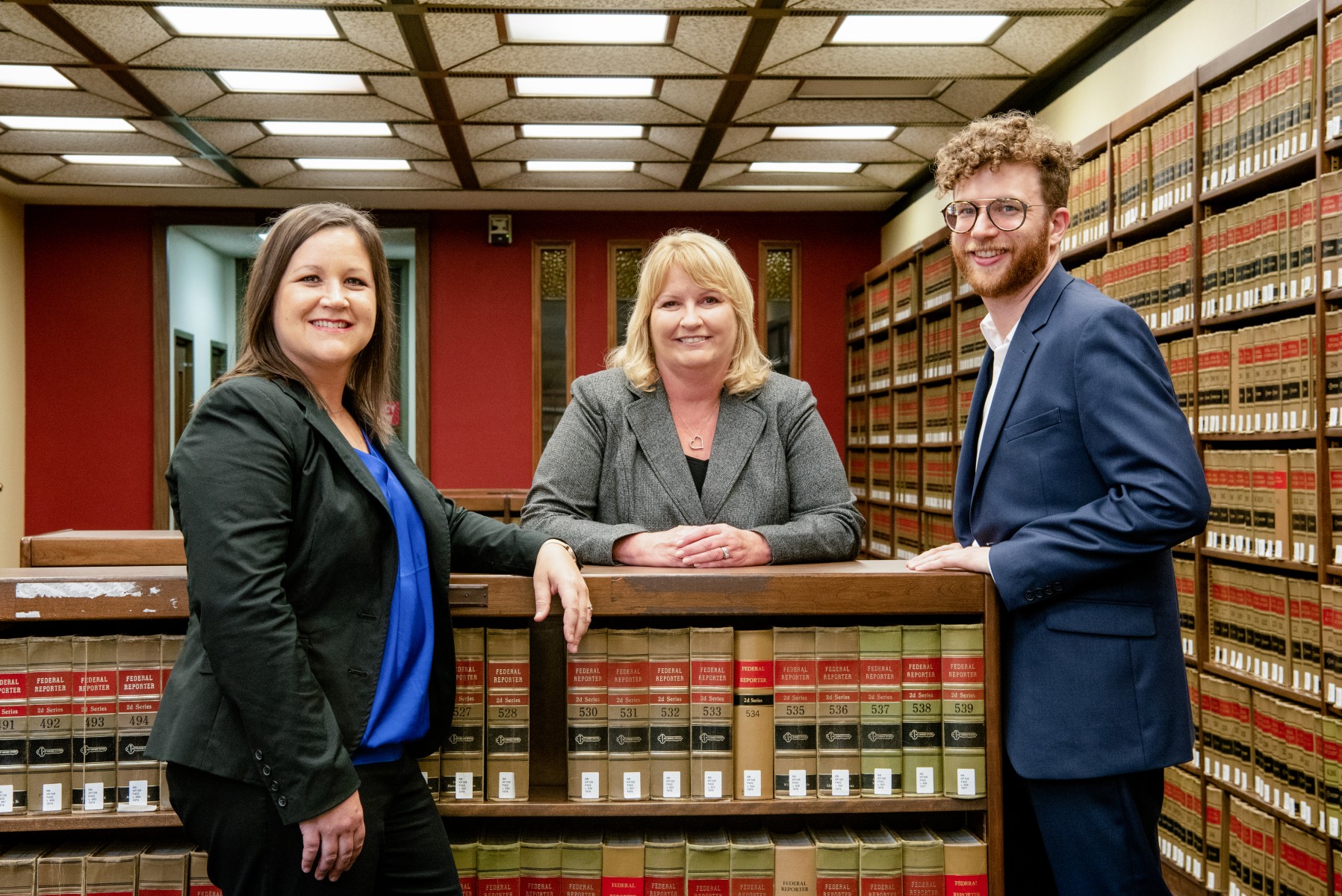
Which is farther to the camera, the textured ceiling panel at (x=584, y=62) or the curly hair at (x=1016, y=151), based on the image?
the textured ceiling panel at (x=584, y=62)

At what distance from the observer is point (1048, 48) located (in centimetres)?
452

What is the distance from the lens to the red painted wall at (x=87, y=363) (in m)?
7.73

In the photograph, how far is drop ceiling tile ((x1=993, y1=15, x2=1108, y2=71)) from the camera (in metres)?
4.22

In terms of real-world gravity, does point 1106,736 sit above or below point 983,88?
below

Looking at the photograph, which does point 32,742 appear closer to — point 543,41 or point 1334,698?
point 1334,698

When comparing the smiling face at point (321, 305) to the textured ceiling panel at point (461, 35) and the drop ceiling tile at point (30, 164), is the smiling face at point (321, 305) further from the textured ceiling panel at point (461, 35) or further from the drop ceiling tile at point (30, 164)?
the drop ceiling tile at point (30, 164)

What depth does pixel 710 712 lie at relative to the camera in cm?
155

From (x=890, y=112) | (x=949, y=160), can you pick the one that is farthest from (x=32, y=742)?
(x=890, y=112)

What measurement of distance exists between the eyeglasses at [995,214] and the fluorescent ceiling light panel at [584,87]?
364cm

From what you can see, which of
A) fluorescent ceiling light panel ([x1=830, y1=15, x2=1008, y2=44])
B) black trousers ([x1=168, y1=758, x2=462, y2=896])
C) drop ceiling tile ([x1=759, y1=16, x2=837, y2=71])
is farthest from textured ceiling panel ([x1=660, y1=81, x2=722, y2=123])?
black trousers ([x1=168, y1=758, x2=462, y2=896])

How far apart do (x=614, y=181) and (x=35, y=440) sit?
5.07 m

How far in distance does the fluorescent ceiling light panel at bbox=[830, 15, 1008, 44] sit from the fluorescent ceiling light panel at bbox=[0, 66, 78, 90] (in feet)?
12.4

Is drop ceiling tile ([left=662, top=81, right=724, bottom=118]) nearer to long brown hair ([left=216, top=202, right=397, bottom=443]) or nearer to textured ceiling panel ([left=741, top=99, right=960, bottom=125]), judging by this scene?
textured ceiling panel ([left=741, top=99, right=960, bottom=125])

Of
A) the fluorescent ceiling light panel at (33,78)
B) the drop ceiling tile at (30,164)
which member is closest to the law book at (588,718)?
the fluorescent ceiling light panel at (33,78)
